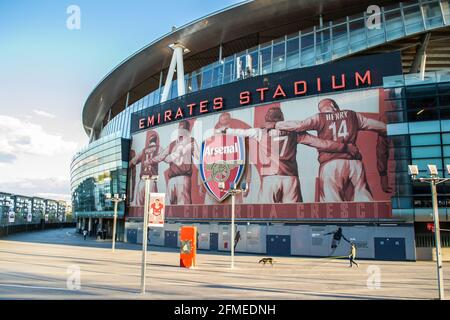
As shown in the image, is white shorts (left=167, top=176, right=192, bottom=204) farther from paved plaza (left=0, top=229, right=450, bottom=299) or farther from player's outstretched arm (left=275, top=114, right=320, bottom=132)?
paved plaza (left=0, top=229, right=450, bottom=299)

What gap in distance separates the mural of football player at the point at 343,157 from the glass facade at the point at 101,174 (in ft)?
106

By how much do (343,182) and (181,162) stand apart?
2197cm

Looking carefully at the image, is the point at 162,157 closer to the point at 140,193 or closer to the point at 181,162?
the point at 181,162

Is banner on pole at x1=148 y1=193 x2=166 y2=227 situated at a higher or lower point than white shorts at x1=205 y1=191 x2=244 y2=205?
lower

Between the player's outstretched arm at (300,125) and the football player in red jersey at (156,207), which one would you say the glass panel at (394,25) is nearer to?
the player's outstretched arm at (300,125)

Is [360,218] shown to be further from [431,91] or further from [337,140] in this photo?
[431,91]

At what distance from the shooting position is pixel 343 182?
128 feet

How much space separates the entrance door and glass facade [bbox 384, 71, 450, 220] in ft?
10.4

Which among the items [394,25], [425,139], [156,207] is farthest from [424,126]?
[156,207]

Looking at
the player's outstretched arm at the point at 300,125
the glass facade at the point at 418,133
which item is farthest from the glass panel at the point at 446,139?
the player's outstretched arm at the point at 300,125

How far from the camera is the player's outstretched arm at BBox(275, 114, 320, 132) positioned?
136 ft

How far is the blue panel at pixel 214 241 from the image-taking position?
4662 centimetres

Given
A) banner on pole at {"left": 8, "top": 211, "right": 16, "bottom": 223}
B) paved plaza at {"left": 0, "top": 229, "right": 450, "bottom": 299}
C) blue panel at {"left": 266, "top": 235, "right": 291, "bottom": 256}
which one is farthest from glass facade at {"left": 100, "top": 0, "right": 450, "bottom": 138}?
banner on pole at {"left": 8, "top": 211, "right": 16, "bottom": 223}
